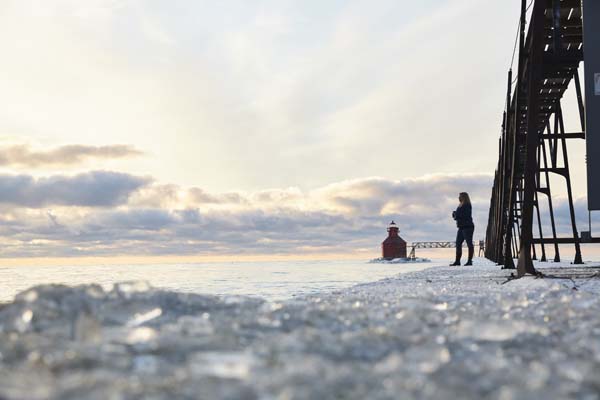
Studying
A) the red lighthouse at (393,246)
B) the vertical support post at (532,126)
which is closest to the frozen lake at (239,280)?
the vertical support post at (532,126)

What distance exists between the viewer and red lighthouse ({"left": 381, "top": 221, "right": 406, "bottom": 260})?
6322cm

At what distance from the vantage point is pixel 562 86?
46.7ft

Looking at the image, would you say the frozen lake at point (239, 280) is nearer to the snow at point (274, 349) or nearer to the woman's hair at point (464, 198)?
the snow at point (274, 349)

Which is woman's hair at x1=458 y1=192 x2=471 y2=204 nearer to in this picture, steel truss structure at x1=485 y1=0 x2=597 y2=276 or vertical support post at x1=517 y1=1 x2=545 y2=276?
steel truss structure at x1=485 y1=0 x2=597 y2=276

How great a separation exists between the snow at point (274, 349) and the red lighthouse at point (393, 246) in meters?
61.2

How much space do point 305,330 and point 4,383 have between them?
0.97m

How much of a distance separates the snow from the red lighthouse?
201 ft

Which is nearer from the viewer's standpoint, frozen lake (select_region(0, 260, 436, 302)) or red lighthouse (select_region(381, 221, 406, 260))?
frozen lake (select_region(0, 260, 436, 302))

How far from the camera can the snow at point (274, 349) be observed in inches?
51.9

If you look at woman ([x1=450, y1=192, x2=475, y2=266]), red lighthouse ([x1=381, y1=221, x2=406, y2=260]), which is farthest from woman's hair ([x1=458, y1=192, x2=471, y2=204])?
red lighthouse ([x1=381, y1=221, x2=406, y2=260])

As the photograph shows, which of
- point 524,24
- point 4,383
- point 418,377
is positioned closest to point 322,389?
point 418,377

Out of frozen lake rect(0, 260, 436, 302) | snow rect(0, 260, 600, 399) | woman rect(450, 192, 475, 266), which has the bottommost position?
frozen lake rect(0, 260, 436, 302)

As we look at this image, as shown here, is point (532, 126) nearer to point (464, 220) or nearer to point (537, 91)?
point (537, 91)

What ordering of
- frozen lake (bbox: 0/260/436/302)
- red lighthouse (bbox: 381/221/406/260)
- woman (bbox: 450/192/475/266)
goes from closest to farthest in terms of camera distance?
frozen lake (bbox: 0/260/436/302), woman (bbox: 450/192/475/266), red lighthouse (bbox: 381/221/406/260)
